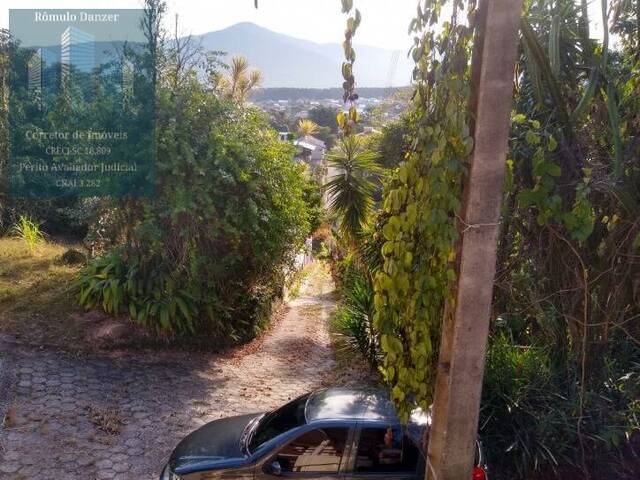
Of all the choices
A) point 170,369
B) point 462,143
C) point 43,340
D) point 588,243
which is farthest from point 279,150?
point 462,143

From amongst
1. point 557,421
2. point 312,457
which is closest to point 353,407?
point 312,457

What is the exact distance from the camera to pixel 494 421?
5.66 meters

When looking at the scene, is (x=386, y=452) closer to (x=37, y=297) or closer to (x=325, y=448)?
(x=325, y=448)

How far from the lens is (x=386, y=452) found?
468cm

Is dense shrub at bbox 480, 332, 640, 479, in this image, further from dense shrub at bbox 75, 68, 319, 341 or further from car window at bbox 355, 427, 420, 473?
dense shrub at bbox 75, 68, 319, 341

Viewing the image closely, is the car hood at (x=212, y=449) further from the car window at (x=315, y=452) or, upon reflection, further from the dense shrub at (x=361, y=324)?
the dense shrub at (x=361, y=324)

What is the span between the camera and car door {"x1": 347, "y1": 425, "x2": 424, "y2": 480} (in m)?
4.60

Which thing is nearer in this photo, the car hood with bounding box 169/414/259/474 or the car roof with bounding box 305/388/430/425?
the car roof with bounding box 305/388/430/425

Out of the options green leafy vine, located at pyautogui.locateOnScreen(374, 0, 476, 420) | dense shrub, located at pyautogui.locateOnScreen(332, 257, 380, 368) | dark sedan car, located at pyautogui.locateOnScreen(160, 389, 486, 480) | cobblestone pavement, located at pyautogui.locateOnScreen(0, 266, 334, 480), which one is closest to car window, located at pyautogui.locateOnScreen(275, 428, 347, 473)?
dark sedan car, located at pyautogui.locateOnScreen(160, 389, 486, 480)

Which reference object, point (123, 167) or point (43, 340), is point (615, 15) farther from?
point (43, 340)

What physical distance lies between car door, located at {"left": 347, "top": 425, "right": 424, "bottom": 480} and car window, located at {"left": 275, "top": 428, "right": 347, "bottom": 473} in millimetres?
141

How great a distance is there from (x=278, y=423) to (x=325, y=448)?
64 centimetres

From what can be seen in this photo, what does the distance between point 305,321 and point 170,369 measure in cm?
484

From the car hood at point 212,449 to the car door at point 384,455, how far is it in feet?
3.38
